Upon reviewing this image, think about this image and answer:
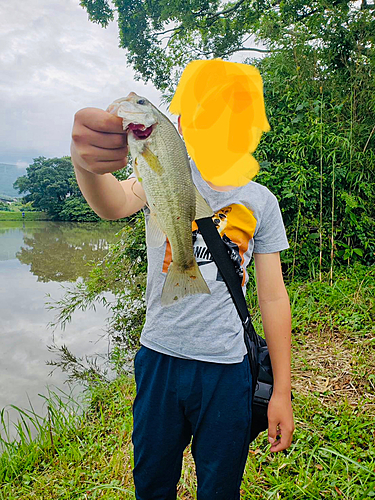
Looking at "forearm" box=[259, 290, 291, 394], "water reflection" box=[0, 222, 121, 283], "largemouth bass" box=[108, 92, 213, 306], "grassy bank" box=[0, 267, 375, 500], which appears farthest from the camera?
"water reflection" box=[0, 222, 121, 283]

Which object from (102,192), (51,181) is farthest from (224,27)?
(102,192)

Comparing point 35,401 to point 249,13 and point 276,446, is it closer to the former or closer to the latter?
point 276,446

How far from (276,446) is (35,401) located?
2.84m

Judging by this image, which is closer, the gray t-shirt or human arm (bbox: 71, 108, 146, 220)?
human arm (bbox: 71, 108, 146, 220)

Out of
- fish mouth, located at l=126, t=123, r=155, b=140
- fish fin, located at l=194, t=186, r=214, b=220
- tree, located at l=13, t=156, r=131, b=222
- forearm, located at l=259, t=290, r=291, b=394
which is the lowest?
forearm, located at l=259, t=290, r=291, b=394

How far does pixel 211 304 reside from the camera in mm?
1034

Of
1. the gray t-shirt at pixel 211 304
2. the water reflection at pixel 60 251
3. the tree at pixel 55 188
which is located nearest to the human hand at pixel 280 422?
the gray t-shirt at pixel 211 304

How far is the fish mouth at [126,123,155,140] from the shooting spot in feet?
1.94

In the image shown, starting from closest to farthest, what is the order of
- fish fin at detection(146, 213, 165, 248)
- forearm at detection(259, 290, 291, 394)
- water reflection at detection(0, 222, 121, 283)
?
fish fin at detection(146, 213, 165, 248), forearm at detection(259, 290, 291, 394), water reflection at detection(0, 222, 121, 283)

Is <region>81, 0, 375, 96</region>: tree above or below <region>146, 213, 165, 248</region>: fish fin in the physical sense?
above

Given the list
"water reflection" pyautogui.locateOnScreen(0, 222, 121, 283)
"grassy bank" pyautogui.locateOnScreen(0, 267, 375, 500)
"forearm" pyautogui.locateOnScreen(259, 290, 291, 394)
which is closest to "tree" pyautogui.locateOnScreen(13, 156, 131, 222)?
"water reflection" pyautogui.locateOnScreen(0, 222, 121, 283)

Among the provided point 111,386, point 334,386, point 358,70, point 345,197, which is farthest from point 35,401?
point 358,70

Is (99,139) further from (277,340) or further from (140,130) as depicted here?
(277,340)

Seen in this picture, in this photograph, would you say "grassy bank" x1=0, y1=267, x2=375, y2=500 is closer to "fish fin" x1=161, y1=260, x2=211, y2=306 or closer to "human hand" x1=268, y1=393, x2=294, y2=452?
"human hand" x1=268, y1=393, x2=294, y2=452
